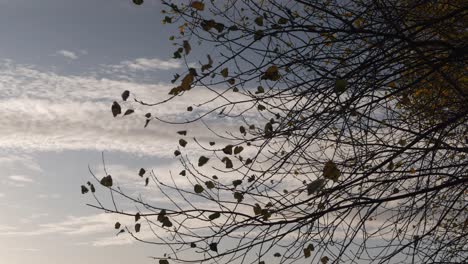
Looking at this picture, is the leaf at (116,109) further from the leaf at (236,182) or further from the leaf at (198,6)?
the leaf at (236,182)

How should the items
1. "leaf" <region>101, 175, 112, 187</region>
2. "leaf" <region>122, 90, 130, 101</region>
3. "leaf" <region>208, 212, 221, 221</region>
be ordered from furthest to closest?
"leaf" <region>101, 175, 112, 187</region> → "leaf" <region>208, 212, 221, 221</region> → "leaf" <region>122, 90, 130, 101</region>

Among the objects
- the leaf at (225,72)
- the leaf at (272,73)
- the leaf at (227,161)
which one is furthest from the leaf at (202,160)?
the leaf at (272,73)

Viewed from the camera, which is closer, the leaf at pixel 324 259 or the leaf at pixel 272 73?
the leaf at pixel 272 73

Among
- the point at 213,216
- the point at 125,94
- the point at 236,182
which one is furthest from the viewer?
the point at 236,182

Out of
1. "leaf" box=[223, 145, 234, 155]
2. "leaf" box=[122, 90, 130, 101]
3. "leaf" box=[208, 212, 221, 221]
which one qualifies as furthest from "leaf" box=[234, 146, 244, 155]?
"leaf" box=[122, 90, 130, 101]

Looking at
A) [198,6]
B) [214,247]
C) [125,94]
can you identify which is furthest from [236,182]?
[198,6]

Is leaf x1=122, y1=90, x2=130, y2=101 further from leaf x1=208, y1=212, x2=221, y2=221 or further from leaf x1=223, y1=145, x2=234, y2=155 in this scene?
leaf x1=208, y1=212, x2=221, y2=221

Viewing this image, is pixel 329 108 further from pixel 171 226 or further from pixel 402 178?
pixel 171 226

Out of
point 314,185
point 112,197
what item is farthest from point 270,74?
point 112,197

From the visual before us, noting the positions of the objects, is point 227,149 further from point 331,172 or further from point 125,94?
point 331,172

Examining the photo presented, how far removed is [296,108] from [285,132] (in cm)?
54

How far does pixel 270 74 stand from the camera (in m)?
4.76

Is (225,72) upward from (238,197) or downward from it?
upward

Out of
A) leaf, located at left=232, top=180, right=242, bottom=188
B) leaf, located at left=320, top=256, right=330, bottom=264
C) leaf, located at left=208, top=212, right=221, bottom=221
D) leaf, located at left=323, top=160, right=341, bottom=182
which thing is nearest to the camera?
leaf, located at left=323, top=160, right=341, bottom=182
